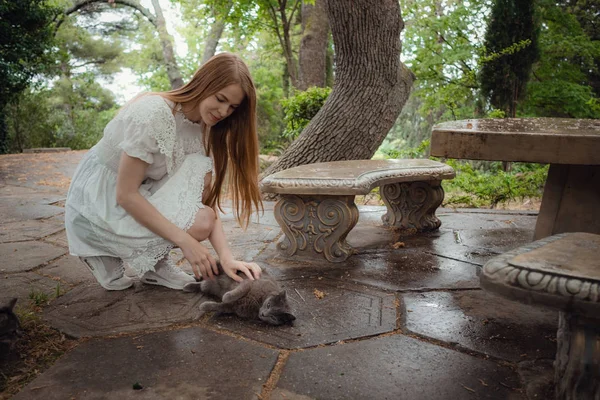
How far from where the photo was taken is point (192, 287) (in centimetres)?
237

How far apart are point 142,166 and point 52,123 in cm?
1209

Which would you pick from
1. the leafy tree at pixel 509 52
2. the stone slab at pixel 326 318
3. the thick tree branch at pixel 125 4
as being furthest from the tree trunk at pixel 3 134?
the stone slab at pixel 326 318

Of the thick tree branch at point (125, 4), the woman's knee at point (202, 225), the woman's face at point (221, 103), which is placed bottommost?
the woman's knee at point (202, 225)

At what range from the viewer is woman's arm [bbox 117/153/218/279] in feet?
6.91

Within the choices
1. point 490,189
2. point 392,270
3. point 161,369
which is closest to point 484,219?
point 490,189

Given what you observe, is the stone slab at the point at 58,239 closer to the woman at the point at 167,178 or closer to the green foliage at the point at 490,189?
the woman at the point at 167,178

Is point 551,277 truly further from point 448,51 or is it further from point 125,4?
point 125,4

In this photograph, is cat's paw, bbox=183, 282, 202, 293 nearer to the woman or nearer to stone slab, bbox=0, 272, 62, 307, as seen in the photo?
the woman

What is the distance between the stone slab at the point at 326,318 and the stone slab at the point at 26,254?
1489mm

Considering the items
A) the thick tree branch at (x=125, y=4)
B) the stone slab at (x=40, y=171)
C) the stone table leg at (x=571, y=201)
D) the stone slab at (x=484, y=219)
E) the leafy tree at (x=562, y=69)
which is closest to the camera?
the stone table leg at (x=571, y=201)

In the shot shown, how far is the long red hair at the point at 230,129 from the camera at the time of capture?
7.00ft

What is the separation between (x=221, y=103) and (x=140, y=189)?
636 mm

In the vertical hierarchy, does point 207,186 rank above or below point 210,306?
above

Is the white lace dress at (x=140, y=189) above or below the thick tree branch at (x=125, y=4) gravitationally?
below
